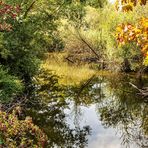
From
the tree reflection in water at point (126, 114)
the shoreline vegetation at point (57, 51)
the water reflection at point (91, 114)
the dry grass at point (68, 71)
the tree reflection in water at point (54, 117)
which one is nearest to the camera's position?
the shoreline vegetation at point (57, 51)

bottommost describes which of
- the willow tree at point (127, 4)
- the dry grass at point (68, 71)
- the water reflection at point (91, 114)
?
the dry grass at point (68, 71)

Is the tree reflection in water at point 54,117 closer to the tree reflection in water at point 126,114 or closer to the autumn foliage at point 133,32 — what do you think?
the tree reflection in water at point 126,114

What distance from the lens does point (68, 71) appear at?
3434 cm

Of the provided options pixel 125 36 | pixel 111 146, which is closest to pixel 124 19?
pixel 111 146

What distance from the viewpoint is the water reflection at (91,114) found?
633 inches

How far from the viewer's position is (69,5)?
1013 inches

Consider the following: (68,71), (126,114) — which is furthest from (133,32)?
(68,71)

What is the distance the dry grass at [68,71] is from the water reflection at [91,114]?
7.01 feet

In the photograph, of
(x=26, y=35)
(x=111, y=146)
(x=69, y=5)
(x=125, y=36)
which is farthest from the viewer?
(x=69, y=5)

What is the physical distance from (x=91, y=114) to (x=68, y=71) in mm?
14035

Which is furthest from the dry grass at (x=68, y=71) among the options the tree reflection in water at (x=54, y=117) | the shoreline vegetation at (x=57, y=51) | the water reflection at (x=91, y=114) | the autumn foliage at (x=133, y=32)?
the autumn foliage at (x=133, y=32)

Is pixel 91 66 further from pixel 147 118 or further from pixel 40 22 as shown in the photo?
pixel 147 118

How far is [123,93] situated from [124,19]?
383 inches

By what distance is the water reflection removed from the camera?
1608 centimetres
